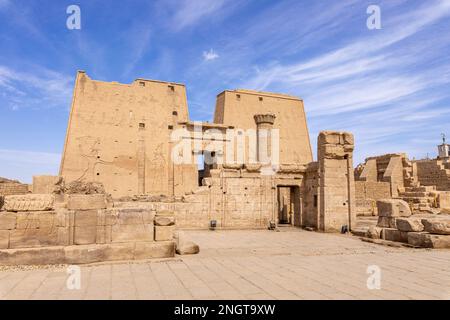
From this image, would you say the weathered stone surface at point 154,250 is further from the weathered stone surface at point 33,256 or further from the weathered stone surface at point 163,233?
the weathered stone surface at point 33,256

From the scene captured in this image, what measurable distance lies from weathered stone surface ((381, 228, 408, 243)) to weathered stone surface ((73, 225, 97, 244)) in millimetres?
8365

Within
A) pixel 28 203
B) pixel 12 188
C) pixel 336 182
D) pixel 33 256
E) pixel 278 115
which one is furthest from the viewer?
pixel 278 115

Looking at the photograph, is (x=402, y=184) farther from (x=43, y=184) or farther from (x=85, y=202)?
(x=85, y=202)

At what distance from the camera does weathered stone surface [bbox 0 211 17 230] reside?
6.43 metres

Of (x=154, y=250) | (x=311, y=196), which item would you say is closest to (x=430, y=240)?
(x=311, y=196)

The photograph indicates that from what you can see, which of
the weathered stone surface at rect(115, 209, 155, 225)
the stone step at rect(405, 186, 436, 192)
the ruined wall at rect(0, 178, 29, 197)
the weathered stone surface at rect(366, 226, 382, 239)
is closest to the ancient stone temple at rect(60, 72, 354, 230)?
the ruined wall at rect(0, 178, 29, 197)

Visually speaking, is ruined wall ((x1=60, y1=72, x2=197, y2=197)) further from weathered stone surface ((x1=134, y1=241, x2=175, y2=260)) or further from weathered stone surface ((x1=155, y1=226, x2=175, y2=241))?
weathered stone surface ((x1=134, y1=241, x2=175, y2=260))

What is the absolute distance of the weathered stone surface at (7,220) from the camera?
21.1 feet

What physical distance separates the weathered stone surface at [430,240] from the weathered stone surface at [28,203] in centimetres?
911

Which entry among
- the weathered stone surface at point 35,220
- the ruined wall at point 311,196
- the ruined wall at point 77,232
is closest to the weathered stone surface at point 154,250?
the ruined wall at point 77,232

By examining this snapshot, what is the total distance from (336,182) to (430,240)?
223 inches

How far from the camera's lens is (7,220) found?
645cm

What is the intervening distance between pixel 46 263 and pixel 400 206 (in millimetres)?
10345
